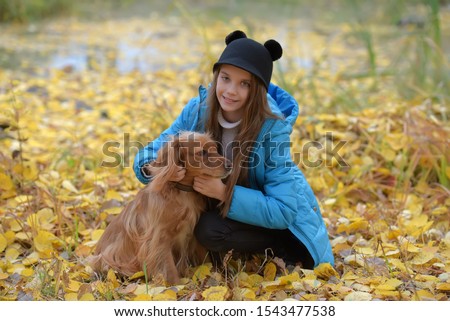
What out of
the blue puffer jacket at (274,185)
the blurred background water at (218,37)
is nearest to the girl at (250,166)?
the blue puffer jacket at (274,185)

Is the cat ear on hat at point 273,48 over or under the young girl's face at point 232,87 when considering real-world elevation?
over

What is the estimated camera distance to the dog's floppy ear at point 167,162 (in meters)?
2.67

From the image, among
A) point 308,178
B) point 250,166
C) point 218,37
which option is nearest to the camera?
point 250,166

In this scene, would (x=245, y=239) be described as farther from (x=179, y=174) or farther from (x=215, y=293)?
(x=179, y=174)

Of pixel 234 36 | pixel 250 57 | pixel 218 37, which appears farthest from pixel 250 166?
pixel 218 37

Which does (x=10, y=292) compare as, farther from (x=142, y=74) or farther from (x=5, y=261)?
(x=142, y=74)

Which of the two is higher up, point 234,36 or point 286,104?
point 234,36

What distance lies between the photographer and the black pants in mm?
2994

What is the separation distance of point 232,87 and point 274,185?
58 cm

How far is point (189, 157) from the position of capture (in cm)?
269

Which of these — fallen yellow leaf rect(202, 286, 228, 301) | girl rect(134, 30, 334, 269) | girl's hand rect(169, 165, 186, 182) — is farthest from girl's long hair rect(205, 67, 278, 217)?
fallen yellow leaf rect(202, 286, 228, 301)

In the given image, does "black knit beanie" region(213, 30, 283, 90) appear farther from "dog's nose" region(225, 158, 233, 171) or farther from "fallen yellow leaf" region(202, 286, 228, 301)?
"fallen yellow leaf" region(202, 286, 228, 301)

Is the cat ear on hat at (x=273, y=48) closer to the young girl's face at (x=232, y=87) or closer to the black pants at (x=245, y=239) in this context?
the young girl's face at (x=232, y=87)

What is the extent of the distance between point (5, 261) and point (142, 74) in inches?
221
